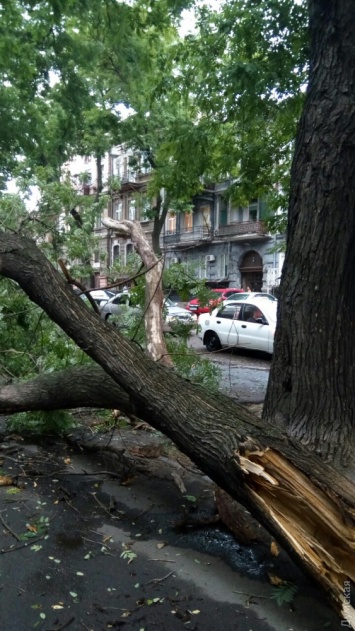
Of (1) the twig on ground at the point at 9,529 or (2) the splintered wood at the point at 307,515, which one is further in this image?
(1) the twig on ground at the point at 9,529

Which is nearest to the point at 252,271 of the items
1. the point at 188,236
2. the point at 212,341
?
the point at 188,236

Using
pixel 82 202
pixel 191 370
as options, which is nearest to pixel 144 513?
pixel 191 370

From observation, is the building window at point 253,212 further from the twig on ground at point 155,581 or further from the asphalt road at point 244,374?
the twig on ground at point 155,581

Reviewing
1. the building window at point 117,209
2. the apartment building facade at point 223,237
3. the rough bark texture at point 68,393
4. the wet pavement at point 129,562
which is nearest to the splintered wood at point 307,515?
the wet pavement at point 129,562

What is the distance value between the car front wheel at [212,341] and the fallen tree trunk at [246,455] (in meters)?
9.89

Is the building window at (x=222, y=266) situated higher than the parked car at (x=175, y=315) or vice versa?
the building window at (x=222, y=266)

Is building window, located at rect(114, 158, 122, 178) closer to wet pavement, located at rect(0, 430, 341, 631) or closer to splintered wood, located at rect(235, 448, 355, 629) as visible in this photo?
wet pavement, located at rect(0, 430, 341, 631)

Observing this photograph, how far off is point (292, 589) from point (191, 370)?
146 inches

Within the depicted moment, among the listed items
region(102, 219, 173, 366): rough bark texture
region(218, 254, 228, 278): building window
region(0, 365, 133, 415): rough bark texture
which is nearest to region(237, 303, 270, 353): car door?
region(102, 219, 173, 366): rough bark texture

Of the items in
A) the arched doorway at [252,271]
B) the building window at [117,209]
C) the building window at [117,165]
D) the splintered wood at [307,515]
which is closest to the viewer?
the splintered wood at [307,515]

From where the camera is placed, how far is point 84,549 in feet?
11.6

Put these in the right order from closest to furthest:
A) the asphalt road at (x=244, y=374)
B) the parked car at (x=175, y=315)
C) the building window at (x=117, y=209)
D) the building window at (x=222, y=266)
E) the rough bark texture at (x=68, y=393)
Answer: the rough bark texture at (x=68, y=393) → the parked car at (x=175, y=315) → the asphalt road at (x=244, y=374) → the building window at (x=117, y=209) → the building window at (x=222, y=266)

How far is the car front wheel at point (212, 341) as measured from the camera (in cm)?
1381

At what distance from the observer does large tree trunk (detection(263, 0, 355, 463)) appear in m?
3.61
